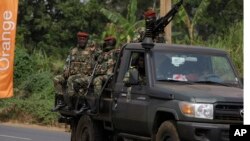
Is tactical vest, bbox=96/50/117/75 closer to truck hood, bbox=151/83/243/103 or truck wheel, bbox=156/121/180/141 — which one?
truck hood, bbox=151/83/243/103

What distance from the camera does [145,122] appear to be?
9.55m

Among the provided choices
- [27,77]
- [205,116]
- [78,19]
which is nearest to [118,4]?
[78,19]

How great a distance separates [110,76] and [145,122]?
1.73 meters

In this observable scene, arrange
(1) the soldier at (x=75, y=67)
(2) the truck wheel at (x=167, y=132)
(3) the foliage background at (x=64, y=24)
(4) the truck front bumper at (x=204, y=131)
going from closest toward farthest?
1. (4) the truck front bumper at (x=204, y=131)
2. (2) the truck wheel at (x=167, y=132)
3. (1) the soldier at (x=75, y=67)
4. (3) the foliage background at (x=64, y=24)

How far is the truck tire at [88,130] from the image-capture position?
37.7ft

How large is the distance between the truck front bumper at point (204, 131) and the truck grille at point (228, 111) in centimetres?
12

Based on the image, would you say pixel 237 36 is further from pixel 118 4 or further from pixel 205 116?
pixel 118 4

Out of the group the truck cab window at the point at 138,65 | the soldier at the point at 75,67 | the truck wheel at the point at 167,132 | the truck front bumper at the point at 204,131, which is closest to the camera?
the truck front bumper at the point at 204,131

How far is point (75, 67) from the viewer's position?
41.8ft

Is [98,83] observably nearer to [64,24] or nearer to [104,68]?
[104,68]

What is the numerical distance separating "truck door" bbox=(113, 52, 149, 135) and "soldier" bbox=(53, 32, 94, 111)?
2.03 m

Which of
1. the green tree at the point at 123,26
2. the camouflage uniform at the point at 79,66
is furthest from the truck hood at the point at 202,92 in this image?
the green tree at the point at 123,26

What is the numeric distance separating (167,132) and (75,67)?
423 centimetres

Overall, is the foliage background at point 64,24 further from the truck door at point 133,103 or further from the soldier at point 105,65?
the truck door at point 133,103
